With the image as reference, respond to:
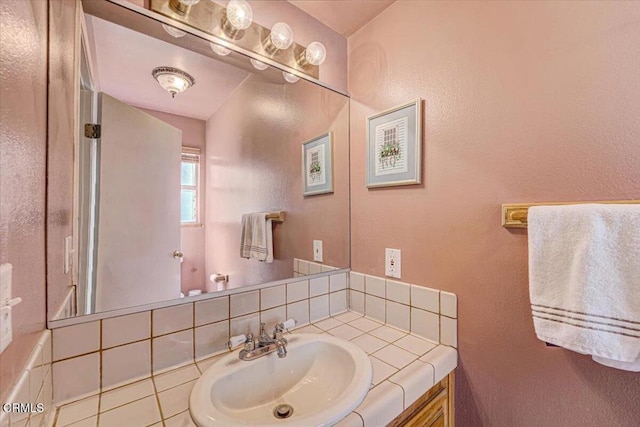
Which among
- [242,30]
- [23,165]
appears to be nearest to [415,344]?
[23,165]

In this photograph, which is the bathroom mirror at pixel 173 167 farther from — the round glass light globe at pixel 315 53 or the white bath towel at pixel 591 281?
the white bath towel at pixel 591 281

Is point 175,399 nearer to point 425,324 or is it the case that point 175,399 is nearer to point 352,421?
point 352,421

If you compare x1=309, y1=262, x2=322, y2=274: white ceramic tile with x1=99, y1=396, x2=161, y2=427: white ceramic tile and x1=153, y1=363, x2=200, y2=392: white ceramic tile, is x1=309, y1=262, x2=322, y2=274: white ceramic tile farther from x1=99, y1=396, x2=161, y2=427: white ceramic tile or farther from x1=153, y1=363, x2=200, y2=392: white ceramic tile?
x1=99, y1=396, x2=161, y2=427: white ceramic tile

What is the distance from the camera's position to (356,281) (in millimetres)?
1312

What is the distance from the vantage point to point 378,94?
1.21 metres

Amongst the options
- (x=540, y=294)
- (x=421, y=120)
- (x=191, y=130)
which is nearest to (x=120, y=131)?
(x=191, y=130)

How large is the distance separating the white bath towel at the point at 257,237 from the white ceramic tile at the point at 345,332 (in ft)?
1.30

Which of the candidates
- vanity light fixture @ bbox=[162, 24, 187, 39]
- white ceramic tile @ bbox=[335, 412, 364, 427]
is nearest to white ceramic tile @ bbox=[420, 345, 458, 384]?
white ceramic tile @ bbox=[335, 412, 364, 427]

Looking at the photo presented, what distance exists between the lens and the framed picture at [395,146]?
3.46 feet

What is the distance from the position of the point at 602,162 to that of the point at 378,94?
31.9 inches

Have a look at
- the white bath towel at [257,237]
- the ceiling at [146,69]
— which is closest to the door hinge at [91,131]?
the ceiling at [146,69]

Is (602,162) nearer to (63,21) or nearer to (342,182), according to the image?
(342,182)

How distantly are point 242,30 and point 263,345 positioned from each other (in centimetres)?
118

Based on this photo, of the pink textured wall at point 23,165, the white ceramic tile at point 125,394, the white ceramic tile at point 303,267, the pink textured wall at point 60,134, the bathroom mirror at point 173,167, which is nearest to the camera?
the pink textured wall at point 23,165
